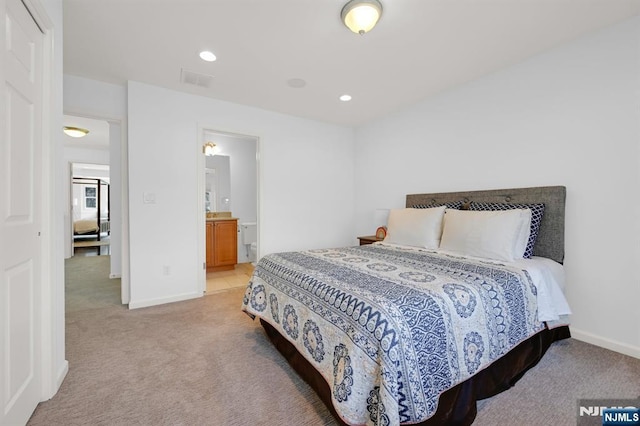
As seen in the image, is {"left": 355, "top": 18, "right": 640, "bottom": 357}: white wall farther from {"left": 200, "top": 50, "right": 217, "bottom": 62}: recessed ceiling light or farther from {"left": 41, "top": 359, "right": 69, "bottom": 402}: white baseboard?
{"left": 41, "top": 359, "right": 69, "bottom": 402}: white baseboard

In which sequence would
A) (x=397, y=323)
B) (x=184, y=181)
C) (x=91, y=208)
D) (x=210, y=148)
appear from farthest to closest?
(x=91, y=208) < (x=210, y=148) < (x=184, y=181) < (x=397, y=323)

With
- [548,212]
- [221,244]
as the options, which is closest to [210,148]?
[221,244]

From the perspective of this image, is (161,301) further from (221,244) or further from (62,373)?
(221,244)

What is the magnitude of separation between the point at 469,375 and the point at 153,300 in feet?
10.4

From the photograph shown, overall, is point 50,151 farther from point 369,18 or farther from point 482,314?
point 482,314

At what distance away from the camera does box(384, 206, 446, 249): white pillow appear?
268cm

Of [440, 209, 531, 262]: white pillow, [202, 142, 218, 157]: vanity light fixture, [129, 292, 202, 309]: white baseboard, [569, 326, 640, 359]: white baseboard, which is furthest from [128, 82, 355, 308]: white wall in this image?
[569, 326, 640, 359]: white baseboard

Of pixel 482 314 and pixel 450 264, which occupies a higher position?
pixel 450 264

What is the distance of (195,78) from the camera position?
9.44 ft

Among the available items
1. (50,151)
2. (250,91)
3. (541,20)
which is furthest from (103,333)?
(541,20)

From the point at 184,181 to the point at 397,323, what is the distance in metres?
3.01

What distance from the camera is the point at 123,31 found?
214 cm

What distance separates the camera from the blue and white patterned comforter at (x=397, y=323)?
1.12 metres

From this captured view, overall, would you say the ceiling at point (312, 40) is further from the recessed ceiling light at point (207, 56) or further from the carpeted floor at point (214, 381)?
the carpeted floor at point (214, 381)
